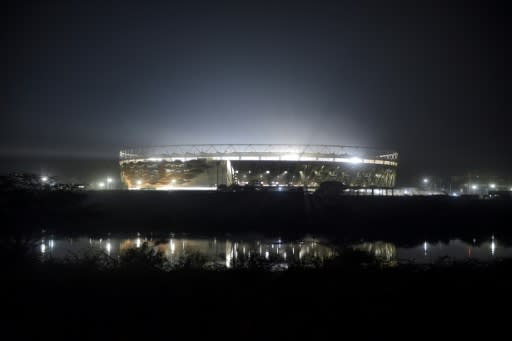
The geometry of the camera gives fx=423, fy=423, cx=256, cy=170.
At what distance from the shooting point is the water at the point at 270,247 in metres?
19.4

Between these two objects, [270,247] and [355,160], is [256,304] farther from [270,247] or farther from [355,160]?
[355,160]

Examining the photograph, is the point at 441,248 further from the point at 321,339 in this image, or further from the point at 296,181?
the point at 296,181

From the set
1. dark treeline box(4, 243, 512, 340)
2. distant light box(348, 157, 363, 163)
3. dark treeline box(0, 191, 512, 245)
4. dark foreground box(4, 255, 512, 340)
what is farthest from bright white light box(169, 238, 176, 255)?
distant light box(348, 157, 363, 163)

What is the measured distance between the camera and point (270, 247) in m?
21.7

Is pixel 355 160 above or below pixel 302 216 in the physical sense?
above

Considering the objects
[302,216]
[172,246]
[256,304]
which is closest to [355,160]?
[302,216]

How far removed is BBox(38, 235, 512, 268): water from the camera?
763 inches

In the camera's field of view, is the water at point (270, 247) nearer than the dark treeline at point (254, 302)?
No

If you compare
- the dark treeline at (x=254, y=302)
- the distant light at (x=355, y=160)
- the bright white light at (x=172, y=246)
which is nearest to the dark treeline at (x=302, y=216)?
the bright white light at (x=172, y=246)

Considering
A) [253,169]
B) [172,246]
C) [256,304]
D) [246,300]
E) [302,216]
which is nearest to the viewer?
[256,304]

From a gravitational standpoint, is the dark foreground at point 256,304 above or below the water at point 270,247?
above

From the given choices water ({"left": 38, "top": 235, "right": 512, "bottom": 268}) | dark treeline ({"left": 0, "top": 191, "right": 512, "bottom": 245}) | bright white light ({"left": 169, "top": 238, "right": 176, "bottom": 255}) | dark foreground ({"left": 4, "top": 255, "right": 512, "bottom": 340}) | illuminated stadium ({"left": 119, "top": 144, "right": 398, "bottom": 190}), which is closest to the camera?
dark foreground ({"left": 4, "top": 255, "right": 512, "bottom": 340})

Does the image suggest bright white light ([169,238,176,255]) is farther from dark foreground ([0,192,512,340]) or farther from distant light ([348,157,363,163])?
distant light ([348,157,363,163])

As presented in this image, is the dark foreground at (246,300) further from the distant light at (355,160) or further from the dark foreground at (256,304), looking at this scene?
the distant light at (355,160)
